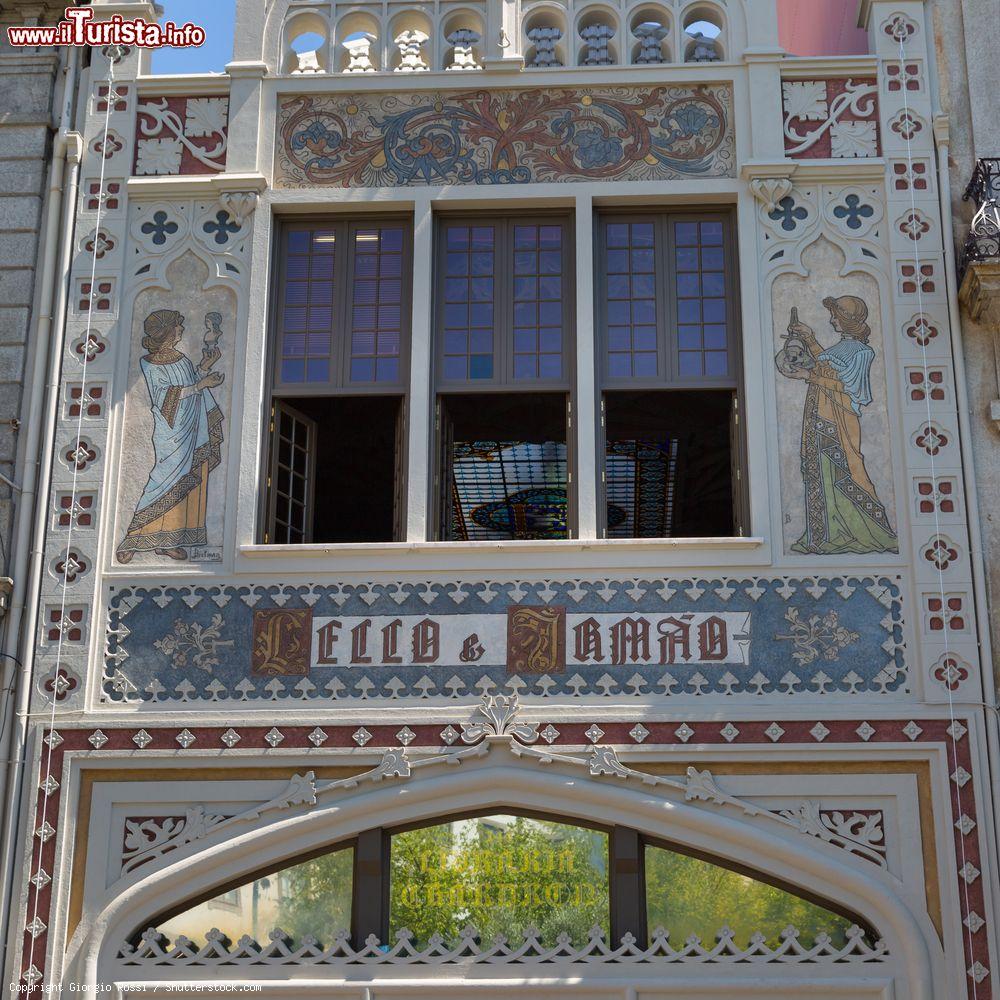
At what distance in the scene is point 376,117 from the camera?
43.8 ft

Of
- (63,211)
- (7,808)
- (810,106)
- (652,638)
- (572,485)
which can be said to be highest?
(810,106)

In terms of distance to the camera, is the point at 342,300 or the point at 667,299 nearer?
the point at 667,299

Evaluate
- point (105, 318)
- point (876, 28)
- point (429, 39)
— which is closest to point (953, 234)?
point (876, 28)

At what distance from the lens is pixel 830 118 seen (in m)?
13.1

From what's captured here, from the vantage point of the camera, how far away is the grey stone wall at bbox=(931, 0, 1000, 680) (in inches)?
469

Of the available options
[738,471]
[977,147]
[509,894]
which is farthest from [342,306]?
[977,147]

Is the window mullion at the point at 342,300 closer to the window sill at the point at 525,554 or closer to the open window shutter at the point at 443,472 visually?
the open window shutter at the point at 443,472

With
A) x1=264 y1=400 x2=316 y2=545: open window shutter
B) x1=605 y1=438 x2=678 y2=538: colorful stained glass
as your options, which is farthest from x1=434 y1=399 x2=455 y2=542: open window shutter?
x1=605 y1=438 x2=678 y2=538: colorful stained glass

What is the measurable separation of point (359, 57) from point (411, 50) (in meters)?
0.41

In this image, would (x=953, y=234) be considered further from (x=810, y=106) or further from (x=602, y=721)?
(x=602, y=721)

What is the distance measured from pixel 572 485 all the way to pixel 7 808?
174 inches

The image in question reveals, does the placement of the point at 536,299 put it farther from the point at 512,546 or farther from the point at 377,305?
the point at 512,546

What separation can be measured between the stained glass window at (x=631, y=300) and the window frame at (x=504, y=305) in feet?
0.94

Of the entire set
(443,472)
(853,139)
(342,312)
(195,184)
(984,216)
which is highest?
(853,139)
